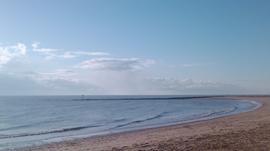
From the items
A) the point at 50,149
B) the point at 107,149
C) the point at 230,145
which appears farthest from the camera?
the point at 50,149

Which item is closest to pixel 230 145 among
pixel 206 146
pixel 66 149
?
pixel 206 146

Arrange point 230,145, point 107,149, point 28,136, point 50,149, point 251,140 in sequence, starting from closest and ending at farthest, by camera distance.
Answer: point 230,145 < point 251,140 < point 107,149 < point 50,149 < point 28,136

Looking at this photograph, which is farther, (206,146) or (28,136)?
(28,136)

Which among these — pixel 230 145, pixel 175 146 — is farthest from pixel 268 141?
pixel 175 146

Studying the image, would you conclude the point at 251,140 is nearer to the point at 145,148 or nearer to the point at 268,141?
the point at 268,141

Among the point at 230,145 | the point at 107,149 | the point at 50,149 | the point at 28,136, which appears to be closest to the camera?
the point at 230,145

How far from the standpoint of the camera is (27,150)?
1547 centimetres

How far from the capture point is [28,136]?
73.7ft

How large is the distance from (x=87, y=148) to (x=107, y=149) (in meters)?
1.34

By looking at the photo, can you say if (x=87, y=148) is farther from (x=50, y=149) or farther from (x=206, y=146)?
(x=206, y=146)

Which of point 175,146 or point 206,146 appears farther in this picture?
point 175,146

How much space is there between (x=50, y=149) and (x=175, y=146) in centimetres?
657

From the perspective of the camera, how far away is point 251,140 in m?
13.5

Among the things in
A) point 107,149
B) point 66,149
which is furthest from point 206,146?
point 66,149
